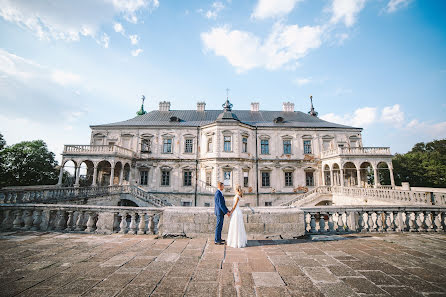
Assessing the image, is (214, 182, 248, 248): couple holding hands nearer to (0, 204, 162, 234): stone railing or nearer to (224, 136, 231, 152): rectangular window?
(0, 204, 162, 234): stone railing

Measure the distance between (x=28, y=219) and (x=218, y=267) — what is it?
736cm

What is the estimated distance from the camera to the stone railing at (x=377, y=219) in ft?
20.6

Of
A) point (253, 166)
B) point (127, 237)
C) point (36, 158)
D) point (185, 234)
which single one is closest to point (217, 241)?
point (185, 234)

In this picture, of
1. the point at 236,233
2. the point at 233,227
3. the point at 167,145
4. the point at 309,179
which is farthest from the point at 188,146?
the point at 236,233

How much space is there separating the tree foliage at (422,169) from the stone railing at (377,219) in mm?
34311

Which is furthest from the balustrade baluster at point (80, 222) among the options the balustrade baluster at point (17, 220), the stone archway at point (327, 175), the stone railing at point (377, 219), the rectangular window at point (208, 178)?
the stone archway at point (327, 175)

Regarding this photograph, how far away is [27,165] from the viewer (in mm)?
27906

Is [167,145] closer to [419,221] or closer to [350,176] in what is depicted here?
[419,221]

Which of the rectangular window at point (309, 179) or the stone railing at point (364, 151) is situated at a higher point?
the stone railing at point (364, 151)

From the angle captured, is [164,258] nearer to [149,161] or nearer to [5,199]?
[5,199]

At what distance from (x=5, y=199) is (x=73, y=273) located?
33.7ft

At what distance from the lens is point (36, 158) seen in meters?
28.8

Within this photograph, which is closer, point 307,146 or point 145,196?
point 145,196

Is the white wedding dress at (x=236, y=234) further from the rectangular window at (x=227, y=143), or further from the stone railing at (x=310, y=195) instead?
the rectangular window at (x=227, y=143)
